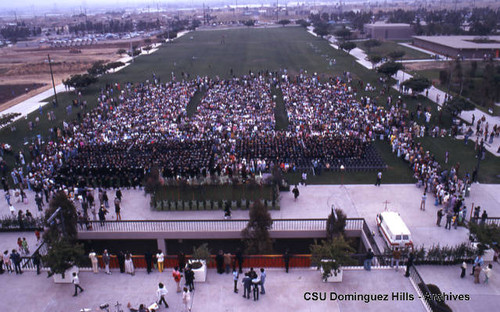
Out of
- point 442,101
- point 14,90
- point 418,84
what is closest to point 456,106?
point 418,84

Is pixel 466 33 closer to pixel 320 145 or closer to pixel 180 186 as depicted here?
pixel 320 145

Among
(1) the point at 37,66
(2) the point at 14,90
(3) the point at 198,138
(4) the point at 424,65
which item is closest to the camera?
(3) the point at 198,138

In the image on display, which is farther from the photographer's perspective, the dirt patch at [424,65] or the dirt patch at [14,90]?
the dirt patch at [424,65]

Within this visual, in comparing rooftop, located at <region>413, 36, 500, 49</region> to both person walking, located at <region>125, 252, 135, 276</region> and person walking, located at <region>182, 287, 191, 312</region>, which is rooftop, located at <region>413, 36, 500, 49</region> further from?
person walking, located at <region>182, 287, 191, 312</region>

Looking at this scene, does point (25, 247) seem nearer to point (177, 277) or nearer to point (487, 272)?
point (177, 277)

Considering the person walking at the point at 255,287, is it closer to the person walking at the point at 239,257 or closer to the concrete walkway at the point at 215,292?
the concrete walkway at the point at 215,292

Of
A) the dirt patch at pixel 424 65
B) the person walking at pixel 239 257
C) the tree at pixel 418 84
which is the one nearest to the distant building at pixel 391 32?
the dirt patch at pixel 424 65
